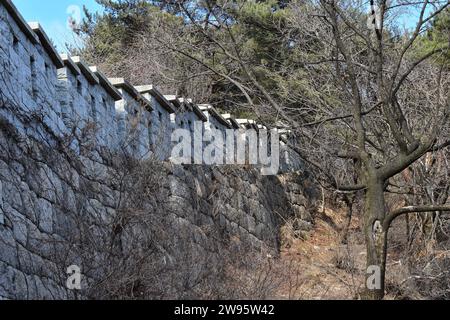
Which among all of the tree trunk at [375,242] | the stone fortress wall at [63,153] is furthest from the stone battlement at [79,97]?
the tree trunk at [375,242]

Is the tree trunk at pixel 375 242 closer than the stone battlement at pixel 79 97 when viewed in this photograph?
No

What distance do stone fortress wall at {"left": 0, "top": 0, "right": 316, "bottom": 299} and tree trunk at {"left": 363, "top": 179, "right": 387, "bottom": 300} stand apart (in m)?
2.53

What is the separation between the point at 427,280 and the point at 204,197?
12.4 ft

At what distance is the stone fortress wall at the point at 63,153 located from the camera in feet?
25.0

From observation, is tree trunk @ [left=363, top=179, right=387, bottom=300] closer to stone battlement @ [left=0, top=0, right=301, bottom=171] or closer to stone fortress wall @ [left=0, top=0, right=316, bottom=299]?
stone fortress wall @ [left=0, top=0, right=316, bottom=299]

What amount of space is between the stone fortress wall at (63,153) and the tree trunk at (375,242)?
2.53 metres

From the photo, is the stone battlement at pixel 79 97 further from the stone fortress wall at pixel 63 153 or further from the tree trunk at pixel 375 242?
the tree trunk at pixel 375 242

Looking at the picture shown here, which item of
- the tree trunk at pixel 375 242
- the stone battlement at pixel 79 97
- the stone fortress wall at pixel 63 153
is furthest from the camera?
the tree trunk at pixel 375 242

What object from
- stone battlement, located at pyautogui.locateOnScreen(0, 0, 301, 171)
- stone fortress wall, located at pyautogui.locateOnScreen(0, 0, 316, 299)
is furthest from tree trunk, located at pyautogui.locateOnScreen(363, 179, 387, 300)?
stone battlement, located at pyautogui.locateOnScreen(0, 0, 301, 171)

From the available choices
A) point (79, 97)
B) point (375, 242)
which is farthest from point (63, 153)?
point (375, 242)

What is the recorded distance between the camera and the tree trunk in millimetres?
9086

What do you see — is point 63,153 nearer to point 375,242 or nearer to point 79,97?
point 79,97

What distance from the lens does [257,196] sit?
16297 millimetres
